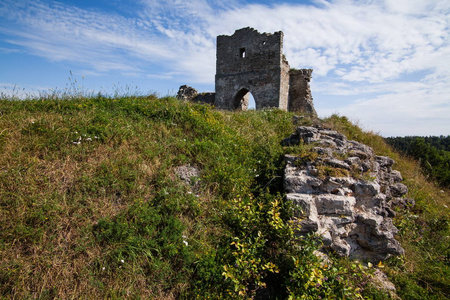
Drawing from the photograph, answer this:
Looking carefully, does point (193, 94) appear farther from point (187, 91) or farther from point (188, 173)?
point (188, 173)

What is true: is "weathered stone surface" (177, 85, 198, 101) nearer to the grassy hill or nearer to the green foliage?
the grassy hill

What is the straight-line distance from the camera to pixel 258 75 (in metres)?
16.3

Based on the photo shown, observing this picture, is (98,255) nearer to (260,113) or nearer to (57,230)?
(57,230)

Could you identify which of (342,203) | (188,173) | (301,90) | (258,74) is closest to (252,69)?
(258,74)

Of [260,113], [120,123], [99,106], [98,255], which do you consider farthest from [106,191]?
[260,113]

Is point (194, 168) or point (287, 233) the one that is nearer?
point (287, 233)

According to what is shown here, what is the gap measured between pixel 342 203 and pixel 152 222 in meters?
3.25

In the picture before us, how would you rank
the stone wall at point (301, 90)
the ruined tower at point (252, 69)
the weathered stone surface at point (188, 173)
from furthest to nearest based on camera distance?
the stone wall at point (301, 90), the ruined tower at point (252, 69), the weathered stone surface at point (188, 173)

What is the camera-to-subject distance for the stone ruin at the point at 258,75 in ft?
51.9

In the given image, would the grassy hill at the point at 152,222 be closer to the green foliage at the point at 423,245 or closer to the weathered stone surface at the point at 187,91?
the green foliage at the point at 423,245

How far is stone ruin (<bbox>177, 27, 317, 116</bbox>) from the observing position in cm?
1580

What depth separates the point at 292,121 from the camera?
902 centimetres

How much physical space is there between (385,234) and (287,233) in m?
1.98

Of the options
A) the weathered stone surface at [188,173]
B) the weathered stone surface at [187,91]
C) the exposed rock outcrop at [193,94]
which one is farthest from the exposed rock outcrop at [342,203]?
the weathered stone surface at [187,91]
